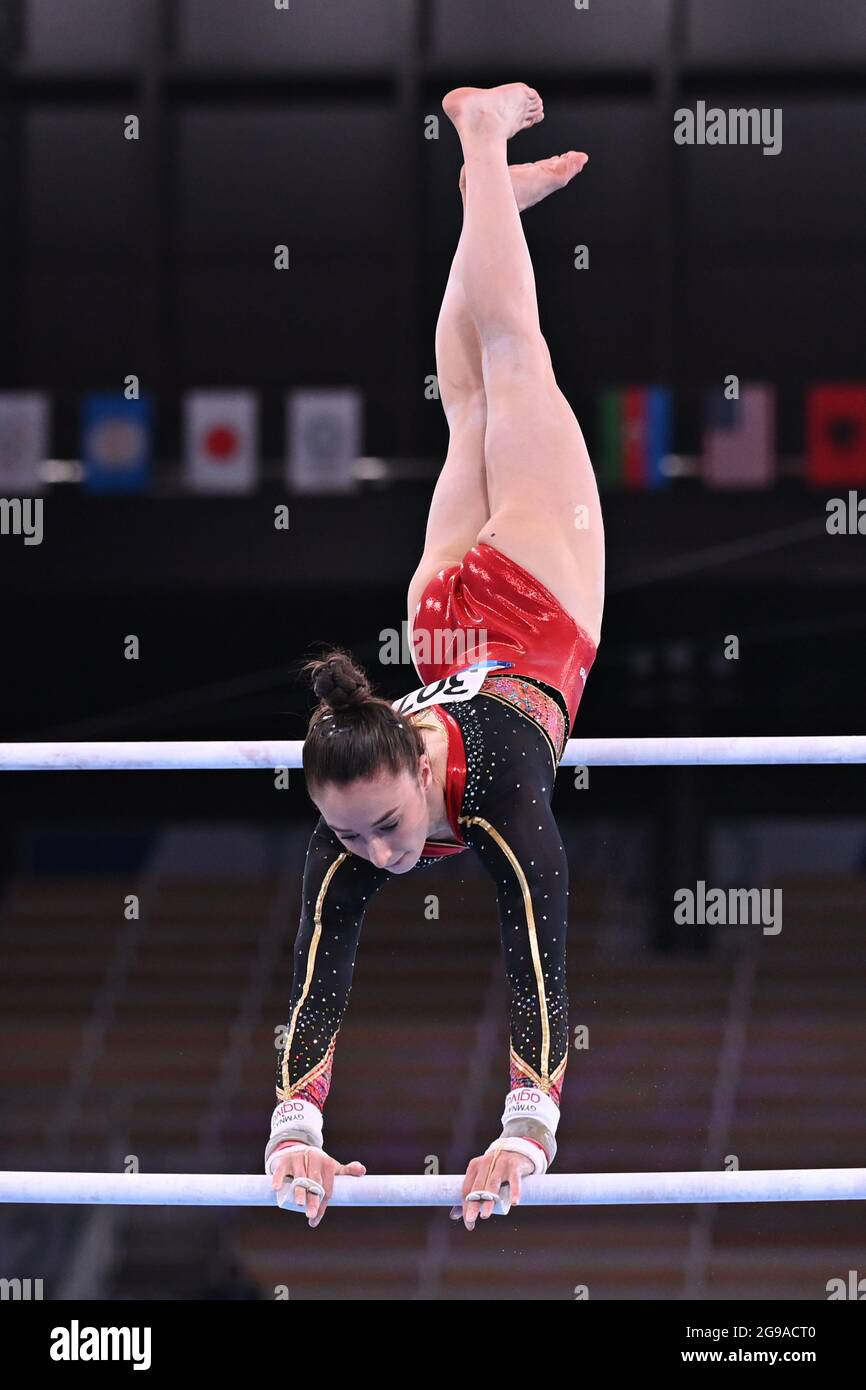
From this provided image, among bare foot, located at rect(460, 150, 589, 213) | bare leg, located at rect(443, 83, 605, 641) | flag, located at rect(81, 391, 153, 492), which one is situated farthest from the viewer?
flag, located at rect(81, 391, 153, 492)

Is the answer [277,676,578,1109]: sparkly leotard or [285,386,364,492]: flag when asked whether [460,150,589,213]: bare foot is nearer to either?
[277,676,578,1109]: sparkly leotard

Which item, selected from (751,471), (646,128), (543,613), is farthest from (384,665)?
(543,613)

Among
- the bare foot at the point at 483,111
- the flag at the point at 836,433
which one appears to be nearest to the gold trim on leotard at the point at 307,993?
the bare foot at the point at 483,111

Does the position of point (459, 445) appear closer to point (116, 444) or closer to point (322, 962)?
point (322, 962)

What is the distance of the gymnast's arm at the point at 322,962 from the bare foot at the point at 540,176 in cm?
147

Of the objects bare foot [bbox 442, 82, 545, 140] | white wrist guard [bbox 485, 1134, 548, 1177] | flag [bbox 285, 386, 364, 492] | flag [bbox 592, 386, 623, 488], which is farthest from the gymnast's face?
flag [bbox 285, 386, 364, 492]

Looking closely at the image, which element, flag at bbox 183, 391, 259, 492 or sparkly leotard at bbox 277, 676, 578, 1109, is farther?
flag at bbox 183, 391, 259, 492

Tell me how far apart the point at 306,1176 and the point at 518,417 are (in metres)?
1.35

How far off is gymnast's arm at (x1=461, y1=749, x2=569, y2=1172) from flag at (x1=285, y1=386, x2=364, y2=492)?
515cm

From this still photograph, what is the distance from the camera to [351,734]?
2.05 m

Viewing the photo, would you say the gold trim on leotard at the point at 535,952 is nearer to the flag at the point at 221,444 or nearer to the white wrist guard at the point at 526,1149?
the white wrist guard at the point at 526,1149

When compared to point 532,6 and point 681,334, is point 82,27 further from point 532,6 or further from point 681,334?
point 681,334

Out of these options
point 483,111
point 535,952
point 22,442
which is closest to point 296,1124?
point 535,952

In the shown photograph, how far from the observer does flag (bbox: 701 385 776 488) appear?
7.16 m
